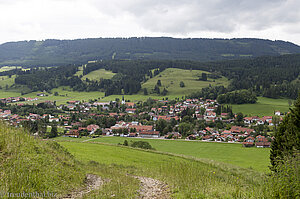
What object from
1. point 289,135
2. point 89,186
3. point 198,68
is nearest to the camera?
point 89,186

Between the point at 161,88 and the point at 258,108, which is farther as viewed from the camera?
the point at 161,88

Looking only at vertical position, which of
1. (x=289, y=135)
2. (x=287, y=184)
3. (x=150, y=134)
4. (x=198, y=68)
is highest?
(x=198, y=68)

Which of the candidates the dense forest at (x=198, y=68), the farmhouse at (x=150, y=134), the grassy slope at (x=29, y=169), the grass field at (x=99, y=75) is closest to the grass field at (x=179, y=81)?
the dense forest at (x=198, y=68)

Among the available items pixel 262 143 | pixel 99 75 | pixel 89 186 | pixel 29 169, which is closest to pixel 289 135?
pixel 89 186

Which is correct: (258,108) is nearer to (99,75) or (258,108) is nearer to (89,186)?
(89,186)

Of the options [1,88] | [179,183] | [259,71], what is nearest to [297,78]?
[259,71]

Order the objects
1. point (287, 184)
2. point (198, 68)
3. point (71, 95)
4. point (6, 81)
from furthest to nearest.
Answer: point (198, 68) → point (6, 81) → point (71, 95) → point (287, 184)

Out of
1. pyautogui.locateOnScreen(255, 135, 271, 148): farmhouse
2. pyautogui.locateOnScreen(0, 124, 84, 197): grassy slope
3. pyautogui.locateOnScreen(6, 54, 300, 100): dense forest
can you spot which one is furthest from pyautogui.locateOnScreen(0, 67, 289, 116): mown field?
pyautogui.locateOnScreen(0, 124, 84, 197): grassy slope
